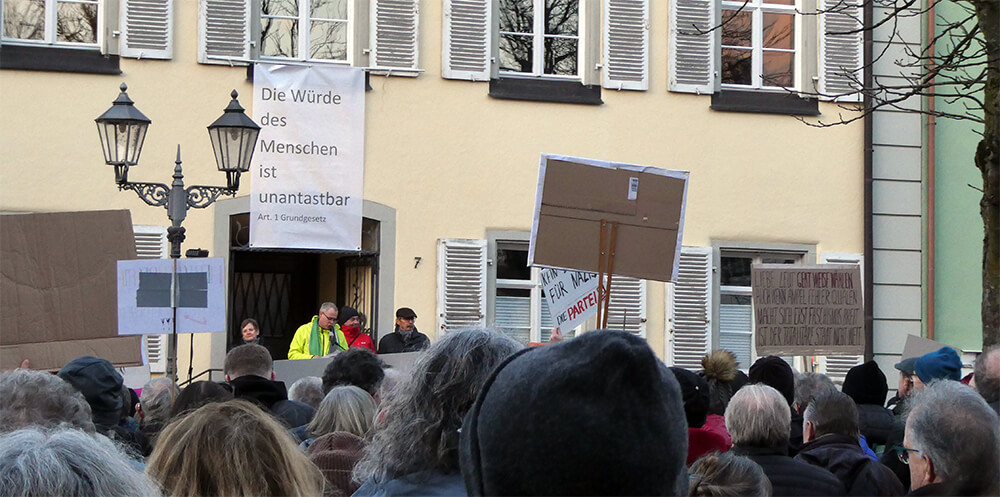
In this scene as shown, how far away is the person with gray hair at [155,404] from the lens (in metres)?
6.07

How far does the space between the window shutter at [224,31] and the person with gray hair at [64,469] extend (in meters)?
11.2

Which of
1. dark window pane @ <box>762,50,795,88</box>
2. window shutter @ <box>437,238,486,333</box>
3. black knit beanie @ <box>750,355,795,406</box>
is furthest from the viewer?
dark window pane @ <box>762,50,795,88</box>

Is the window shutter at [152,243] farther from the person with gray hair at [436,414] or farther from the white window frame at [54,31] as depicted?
the person with gray hair at [436,414]

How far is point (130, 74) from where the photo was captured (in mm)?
12750

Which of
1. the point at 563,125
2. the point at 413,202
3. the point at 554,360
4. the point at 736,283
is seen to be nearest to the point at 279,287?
the point at 413,202

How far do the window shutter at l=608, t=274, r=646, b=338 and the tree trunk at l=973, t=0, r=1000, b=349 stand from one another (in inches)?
222

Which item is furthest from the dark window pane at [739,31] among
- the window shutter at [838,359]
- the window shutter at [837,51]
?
the window shutter at [838,359]

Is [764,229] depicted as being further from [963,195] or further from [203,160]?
[203,160]

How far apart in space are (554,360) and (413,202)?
1177 centimetres

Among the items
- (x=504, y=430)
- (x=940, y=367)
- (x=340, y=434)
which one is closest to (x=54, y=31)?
(x=940, y=367)

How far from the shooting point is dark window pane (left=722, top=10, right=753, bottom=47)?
14.6 meters

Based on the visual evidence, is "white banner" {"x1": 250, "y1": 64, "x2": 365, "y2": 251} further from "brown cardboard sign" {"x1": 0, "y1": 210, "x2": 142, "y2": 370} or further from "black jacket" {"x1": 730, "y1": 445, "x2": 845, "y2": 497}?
"black jacket" {"x1": 730, "y1": 445, "x2": 845, "y2": 497}

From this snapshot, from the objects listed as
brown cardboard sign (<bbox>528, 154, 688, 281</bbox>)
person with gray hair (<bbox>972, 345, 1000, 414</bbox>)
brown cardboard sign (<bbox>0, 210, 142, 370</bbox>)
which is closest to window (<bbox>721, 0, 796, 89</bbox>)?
brown cardboard sign (<bbox>528, 154, 688, 281</bbox>)

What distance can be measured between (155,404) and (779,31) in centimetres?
988
